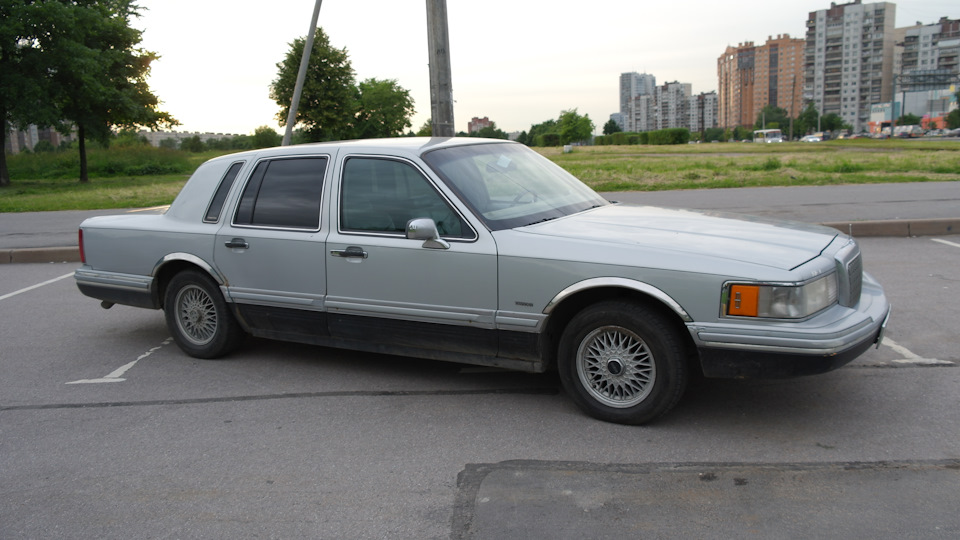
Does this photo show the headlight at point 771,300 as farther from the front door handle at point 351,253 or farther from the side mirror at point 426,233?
the front door handle at point 351,253

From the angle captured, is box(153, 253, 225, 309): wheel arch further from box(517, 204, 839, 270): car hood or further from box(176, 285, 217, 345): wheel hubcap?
box(517, 204, 839, 270): car hood

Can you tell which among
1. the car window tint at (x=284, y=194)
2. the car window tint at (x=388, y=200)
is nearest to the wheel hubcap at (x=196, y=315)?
the car window tint at (x=284, y=194)

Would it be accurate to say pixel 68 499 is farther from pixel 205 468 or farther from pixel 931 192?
pixel 931 192

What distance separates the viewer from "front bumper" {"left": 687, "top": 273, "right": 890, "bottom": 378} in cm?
365

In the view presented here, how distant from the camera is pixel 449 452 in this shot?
3.91 m

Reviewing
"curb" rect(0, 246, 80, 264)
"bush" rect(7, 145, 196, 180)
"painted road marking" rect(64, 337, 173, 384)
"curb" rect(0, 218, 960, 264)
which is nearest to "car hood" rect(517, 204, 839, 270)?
"painted road marking" rect(64, 337, 173, 384)

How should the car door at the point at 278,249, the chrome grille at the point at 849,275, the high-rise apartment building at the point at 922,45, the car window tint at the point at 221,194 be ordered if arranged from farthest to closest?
the high-rise apartment building at the point at 922,45, the car window tint at the point at 221,194, the car door at the point at 278,249, the chrome grille at the point at 849,275

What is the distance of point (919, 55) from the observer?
557 ft

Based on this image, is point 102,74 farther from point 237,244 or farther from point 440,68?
point 237,244

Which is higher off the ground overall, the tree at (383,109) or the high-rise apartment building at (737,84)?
the high-rise apartment building at (737,84)

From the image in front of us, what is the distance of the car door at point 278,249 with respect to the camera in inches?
199

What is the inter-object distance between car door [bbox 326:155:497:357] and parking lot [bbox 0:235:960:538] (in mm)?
415

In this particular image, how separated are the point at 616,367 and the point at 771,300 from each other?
872mm

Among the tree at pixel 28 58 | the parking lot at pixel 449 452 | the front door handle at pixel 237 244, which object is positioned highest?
the tree at pixel 28 58
